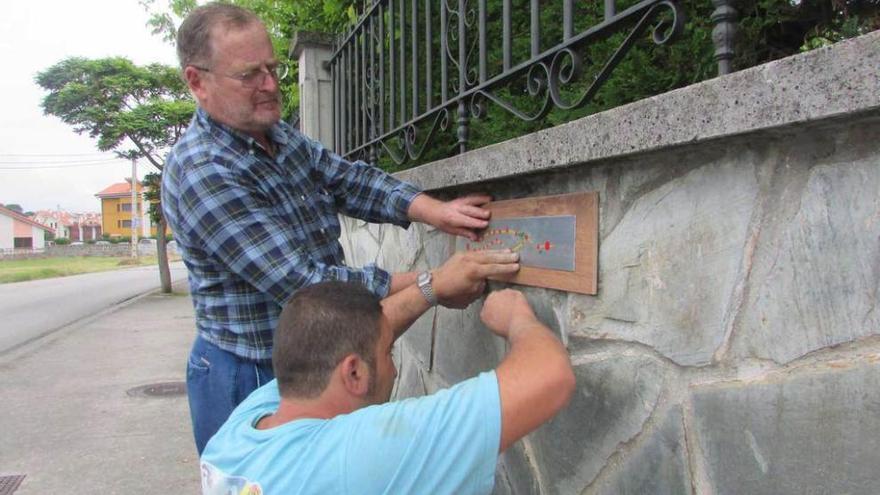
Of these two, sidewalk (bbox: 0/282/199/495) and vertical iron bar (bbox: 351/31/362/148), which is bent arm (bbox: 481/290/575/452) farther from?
sidewalk (bbox: 0/282/199/495)

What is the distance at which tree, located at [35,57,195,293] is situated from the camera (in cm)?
1691

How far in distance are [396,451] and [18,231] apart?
88.7m

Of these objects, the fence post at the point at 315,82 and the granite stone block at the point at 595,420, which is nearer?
the granite stone block at the point at 595,420

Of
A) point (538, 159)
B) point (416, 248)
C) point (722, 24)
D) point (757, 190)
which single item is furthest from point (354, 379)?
point (416, 248)

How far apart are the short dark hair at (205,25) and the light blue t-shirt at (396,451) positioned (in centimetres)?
128

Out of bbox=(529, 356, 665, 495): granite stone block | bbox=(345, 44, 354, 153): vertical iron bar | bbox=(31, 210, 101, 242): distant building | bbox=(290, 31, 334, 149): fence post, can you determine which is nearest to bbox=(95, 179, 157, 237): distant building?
bbox=(31, 210, 101, 242): distant building

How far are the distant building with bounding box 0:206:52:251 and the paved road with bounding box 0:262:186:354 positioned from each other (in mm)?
56858

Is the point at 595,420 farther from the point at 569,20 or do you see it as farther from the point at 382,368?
the point at 569,20

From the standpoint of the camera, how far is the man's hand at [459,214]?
2.07 metres

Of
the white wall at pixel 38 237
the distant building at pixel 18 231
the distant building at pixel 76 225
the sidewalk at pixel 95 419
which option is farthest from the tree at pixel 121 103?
the distant building at pixel 76 225

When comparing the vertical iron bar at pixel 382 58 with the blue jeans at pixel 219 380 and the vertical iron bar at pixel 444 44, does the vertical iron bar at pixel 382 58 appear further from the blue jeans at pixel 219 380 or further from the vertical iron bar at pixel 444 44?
the blue jeans at pixel 219 380

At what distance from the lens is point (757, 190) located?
3.85 ft

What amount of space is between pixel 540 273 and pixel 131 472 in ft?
12.3

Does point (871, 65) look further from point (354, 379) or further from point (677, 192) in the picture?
point (354, 379)
